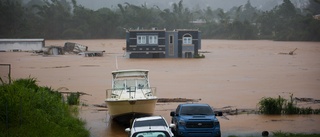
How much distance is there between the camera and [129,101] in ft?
66.6

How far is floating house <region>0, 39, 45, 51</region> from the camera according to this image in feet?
259

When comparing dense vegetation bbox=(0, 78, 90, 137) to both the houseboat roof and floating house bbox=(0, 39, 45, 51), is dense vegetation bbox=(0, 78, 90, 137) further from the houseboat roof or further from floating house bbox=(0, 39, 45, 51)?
floating house bbox=(0, 39, 45, 51)

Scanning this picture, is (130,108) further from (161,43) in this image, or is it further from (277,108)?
Result: (161,43)

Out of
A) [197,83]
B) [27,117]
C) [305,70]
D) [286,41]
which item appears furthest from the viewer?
[286,41]

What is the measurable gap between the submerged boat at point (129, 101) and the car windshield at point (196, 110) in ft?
9.58

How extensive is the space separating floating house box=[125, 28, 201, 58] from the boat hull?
142 ft

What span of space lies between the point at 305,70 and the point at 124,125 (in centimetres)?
3620

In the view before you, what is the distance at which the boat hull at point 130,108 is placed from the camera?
2048cm

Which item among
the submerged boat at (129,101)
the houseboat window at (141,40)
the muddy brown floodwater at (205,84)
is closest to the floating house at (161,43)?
the houseboat window at (141,40)

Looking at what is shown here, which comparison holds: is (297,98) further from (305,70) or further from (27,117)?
(305,70)

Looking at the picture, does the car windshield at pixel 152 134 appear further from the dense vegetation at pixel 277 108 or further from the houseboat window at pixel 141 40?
the houseboat window at pixel 141 40

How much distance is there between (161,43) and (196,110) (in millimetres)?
47229

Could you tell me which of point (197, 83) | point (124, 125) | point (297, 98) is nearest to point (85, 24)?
point (197, 83)

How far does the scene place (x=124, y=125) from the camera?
2145 cm
